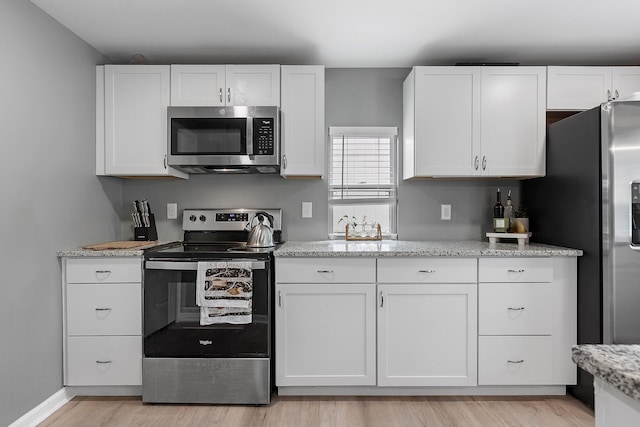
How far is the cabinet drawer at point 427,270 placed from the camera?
2445mm

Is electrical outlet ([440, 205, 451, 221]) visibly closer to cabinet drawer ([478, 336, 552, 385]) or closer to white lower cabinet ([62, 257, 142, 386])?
cabinet drawer ([478, 336, 552, 385])

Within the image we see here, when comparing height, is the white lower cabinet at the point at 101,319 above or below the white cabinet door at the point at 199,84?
below

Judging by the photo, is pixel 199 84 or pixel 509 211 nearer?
pixel 199 84

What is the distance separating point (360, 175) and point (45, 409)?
2.48 meters

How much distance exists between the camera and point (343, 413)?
2.31m

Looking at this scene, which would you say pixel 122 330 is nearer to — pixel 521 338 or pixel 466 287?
pixel 466 287

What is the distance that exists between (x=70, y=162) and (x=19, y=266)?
719 mm

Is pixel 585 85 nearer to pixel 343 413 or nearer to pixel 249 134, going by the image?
pixel 249 134

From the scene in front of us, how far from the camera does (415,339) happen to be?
2453mm

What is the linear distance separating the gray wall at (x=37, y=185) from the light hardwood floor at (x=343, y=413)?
337 millimetres

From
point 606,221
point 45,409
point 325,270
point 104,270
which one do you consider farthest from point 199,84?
point 606,221

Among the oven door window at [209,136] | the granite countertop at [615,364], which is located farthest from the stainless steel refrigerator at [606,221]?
the oven door window at [209,136]

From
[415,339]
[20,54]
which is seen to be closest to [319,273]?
[415,339]

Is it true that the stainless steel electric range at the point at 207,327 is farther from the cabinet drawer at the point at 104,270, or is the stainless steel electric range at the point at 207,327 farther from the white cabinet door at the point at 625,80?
the white cabinet door at the point at 625,80
